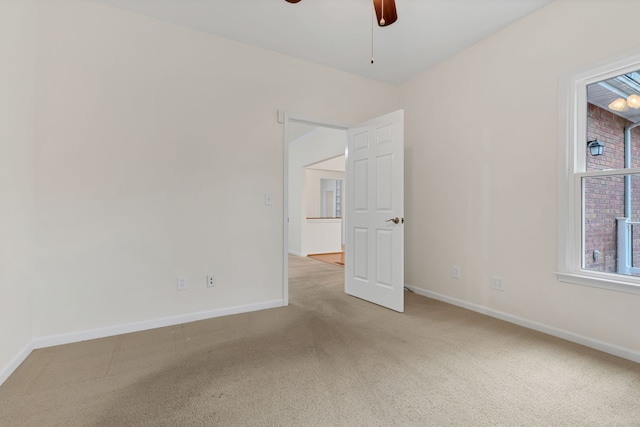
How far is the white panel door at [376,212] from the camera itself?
9.75 ft

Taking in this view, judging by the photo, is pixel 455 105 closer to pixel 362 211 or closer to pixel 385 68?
pixel 385 68

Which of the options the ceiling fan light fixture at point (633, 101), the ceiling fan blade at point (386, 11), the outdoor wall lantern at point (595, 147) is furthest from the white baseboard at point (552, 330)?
the ceiling fan blade at point (386, 11)

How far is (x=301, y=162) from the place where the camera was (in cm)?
713

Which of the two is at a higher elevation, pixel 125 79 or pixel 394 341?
pixel 125 79

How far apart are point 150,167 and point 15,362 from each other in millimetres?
1582

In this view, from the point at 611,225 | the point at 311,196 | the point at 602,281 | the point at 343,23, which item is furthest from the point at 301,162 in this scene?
the point at 602,281

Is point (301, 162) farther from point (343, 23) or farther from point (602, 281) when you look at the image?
point (602, 281)

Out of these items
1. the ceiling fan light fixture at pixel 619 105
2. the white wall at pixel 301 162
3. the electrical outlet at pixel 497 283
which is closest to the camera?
the ceiling fan light fixture at pixel 619 105

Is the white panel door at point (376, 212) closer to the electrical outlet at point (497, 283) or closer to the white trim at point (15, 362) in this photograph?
the electrical outlet at point (497, 283)

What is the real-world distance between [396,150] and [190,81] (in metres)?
2.09

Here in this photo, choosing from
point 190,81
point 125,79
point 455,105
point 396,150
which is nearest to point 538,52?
point 455,105

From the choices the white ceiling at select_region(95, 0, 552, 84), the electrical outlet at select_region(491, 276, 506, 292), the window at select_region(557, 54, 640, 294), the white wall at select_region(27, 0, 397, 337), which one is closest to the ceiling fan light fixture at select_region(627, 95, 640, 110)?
the window at select_region(557, 54, 640, 294)

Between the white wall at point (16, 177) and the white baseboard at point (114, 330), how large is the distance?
15mm

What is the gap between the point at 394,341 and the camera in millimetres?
2283
